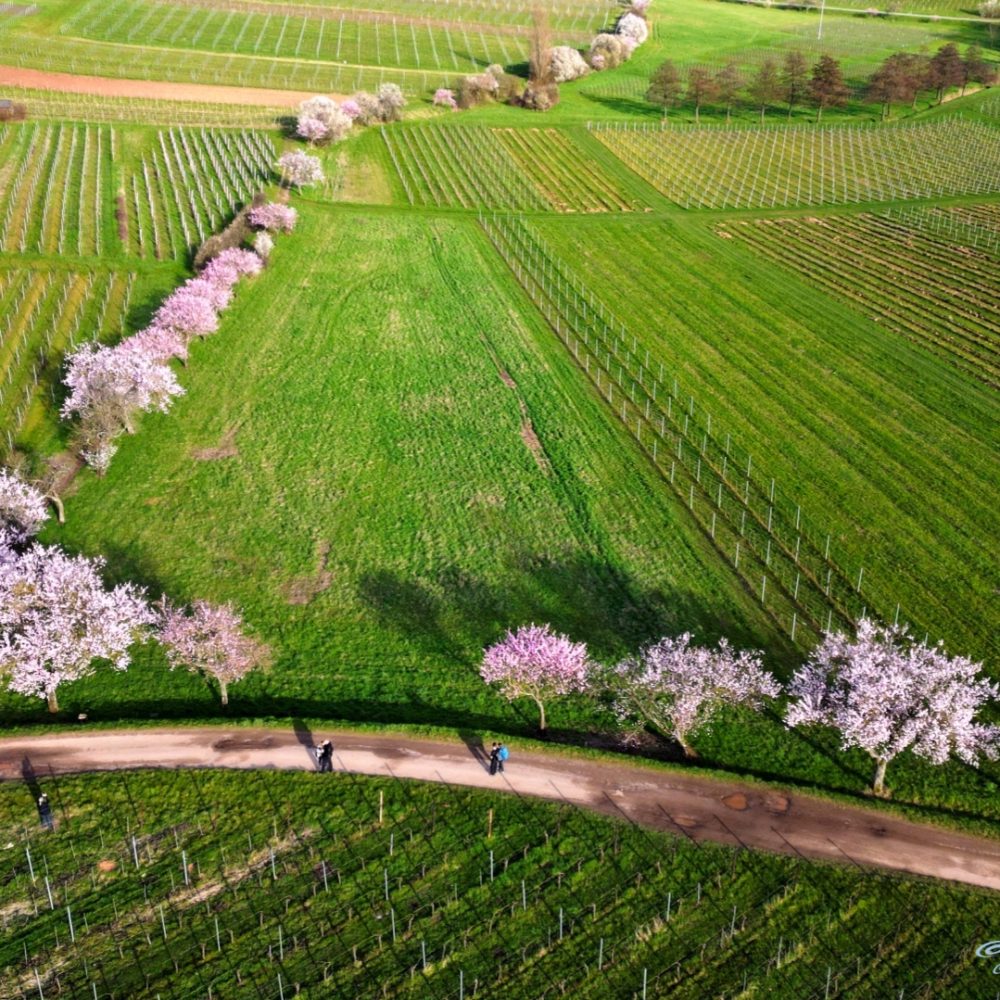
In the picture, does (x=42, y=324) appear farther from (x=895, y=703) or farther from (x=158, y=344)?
(x=895, y=703)

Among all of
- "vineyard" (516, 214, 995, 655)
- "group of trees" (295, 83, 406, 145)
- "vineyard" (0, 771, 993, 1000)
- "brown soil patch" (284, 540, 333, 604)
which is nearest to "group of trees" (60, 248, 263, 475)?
"brown soil patch" (284, 540, 333, 604)

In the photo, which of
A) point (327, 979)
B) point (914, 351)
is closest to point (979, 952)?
point (327, 979)

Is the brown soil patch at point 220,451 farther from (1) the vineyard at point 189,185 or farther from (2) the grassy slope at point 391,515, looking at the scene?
(1) the vineyard at point 189,185

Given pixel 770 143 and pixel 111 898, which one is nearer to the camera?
pixel 111 898

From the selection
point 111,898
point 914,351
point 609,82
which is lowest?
point 111,898

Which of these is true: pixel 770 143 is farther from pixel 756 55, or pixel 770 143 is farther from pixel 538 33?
pixel 756 55

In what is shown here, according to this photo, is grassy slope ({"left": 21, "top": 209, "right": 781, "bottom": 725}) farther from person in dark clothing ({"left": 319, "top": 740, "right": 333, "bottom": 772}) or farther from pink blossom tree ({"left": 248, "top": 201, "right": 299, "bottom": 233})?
pink blossom tree ({"left": 248, "top": 201, "right": 299, "bottom": 233})
